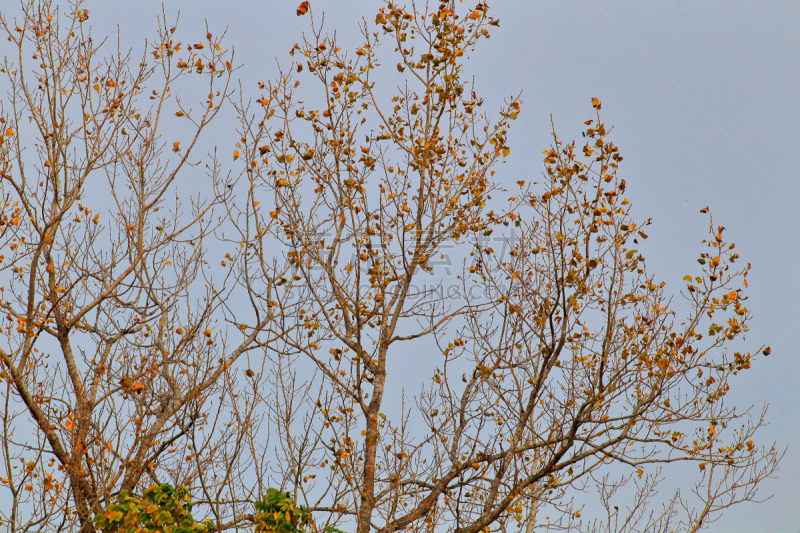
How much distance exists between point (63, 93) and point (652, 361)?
7.33m

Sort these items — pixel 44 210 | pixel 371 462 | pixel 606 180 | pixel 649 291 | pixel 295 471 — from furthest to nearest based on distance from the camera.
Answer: pixel 44 210
pixel 371 462
pixel 649 291
pixel 606 180
pixel 295 471

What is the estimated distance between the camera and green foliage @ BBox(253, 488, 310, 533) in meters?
4.70

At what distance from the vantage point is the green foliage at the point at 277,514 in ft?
15.4

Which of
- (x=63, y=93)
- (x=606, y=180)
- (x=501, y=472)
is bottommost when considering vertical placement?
(x=501, y=472)

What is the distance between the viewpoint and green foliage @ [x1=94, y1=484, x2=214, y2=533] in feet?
15.3

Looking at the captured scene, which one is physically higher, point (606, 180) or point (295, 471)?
point (606, 180)

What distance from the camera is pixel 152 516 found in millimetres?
4750

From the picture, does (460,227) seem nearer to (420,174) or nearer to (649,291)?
(420,174)

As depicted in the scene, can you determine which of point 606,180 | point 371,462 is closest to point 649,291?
point 606,180

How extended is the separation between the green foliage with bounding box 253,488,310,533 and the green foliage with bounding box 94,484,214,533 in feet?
1.43

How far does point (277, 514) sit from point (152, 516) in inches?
38.6

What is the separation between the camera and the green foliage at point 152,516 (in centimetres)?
468

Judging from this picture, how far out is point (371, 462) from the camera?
264 inches

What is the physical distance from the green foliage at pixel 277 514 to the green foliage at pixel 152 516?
44 centimetres
